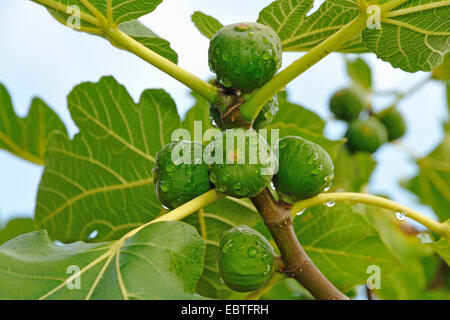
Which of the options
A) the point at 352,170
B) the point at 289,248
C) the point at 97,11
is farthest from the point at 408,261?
the point at 97,11

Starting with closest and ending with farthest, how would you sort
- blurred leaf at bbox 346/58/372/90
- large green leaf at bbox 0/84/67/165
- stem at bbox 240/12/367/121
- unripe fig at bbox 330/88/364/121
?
stem at bbox 240/12/367/121 < large green leaf at bbox 0/84/67/165 < unripe fig at bbox 330/88/364/121 < blurred leaf at bbox 346/58/372/90

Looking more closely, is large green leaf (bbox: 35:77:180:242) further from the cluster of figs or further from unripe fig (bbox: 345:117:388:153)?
unripe fig (bbox: 345:117:388:153)

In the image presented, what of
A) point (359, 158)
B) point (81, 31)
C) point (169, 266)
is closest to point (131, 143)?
point (81, 31)

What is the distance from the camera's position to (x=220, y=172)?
1004mm

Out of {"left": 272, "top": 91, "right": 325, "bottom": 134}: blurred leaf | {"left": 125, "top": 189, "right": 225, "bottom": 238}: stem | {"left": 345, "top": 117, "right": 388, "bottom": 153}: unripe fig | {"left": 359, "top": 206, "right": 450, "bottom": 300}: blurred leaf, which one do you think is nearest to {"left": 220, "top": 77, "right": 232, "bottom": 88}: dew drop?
{"left": 125, "top": 189, "right": 225, "bottom": 238}: stem

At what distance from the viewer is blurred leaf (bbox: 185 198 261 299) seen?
151cm

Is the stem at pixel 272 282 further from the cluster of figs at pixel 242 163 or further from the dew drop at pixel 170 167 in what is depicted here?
the dew drop at pixel 170 167

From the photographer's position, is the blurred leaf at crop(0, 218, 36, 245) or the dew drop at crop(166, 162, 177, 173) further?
the blurred leaf at crop(0, 218, 36, 245)

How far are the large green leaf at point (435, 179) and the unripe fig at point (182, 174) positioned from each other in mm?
1821

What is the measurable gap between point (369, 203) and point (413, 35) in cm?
38

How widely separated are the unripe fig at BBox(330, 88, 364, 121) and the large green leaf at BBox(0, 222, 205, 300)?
5.61 ft
